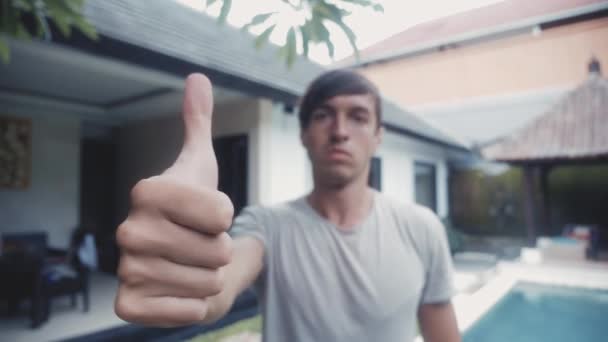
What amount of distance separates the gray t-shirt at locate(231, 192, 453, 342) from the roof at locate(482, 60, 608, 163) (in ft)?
29.9

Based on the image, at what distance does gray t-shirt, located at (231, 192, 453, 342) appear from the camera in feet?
4.26

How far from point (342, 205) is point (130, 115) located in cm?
718

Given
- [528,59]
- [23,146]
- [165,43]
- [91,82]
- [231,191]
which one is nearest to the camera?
[165,43]

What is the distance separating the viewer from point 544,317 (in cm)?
623

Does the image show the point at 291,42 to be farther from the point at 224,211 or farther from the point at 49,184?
the point at 49,184

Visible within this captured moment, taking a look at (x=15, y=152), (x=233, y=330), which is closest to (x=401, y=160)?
(x=233, y=330)

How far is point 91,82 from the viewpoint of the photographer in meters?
5.45

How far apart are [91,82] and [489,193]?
1280cm

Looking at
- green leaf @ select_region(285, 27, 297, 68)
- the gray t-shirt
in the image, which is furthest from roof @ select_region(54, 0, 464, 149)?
the gray t-shirt

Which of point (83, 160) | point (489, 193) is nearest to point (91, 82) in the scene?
point (83, 160)

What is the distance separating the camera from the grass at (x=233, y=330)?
389cm

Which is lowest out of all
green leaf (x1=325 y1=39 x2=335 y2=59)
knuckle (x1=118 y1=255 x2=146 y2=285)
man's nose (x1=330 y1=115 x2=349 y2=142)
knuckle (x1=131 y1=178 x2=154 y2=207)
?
knuckle (x1=118 y1=255 x2=146 y2=285)

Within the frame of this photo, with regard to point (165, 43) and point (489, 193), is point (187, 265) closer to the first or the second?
point (165, 43)

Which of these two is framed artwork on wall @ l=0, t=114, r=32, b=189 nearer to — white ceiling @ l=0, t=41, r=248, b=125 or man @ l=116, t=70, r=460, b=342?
white ceiling @ l=0, t=41, r=248, b=125
